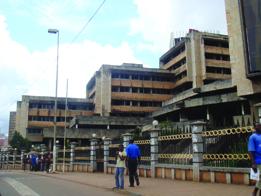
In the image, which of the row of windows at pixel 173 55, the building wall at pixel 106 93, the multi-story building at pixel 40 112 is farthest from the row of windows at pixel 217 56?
the multi-story building at pixel 40 112

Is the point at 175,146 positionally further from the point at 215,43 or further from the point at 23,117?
the point at 23,117

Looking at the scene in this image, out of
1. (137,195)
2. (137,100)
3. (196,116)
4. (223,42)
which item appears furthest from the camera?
(137,100)

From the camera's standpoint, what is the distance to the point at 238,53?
99.7ft

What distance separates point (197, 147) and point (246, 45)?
15.3 m

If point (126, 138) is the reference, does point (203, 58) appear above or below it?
above

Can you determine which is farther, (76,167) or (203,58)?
(203,58)

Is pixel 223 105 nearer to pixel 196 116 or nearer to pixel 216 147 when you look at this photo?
pixel 196 116

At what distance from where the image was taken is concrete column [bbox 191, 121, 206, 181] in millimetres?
14508

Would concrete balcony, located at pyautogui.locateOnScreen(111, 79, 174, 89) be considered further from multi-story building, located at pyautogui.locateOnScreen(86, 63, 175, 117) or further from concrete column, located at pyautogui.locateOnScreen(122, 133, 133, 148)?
concrete column, located at pyautogui.locateOnScreen(122, 133, 133, 148)

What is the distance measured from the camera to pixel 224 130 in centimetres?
1352

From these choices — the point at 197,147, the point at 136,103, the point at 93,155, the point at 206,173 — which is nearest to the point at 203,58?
the point at 136,103

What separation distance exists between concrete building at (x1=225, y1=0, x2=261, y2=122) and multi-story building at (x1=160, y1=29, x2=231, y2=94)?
126 ft

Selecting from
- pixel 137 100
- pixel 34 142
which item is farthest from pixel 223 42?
pixel 34 142

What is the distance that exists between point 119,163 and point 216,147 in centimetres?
356
